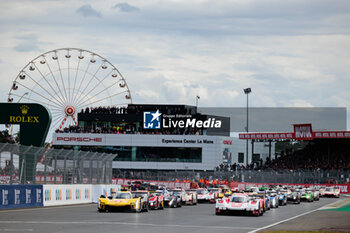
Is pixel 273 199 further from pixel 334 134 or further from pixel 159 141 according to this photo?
pixel 159 141

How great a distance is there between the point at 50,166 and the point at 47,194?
4.72 feet

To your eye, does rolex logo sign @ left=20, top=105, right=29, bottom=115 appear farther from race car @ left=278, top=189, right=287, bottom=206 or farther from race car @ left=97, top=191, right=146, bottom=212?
race car @ left=278, top=189, right=287, bottom=206

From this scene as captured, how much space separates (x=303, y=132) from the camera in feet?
272

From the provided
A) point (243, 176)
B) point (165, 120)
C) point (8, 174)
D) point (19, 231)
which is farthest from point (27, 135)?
point (165, 120)

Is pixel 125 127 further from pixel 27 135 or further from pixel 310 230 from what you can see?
pixel 310 230

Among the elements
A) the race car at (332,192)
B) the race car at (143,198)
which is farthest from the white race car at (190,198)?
the race car at (332,192)

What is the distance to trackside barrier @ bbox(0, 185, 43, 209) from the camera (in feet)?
97.8

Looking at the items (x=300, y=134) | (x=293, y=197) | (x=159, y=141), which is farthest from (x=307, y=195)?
(x=159, y=141)

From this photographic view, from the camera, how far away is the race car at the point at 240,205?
29.2 meters

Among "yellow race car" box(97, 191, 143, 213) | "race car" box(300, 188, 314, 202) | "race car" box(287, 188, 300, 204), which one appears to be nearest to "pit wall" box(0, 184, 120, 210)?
"yellow race car" box(97, 191, 143, 213)

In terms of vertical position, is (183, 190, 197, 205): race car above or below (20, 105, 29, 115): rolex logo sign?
below

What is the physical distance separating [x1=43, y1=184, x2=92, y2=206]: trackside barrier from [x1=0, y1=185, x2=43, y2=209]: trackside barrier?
786 mm

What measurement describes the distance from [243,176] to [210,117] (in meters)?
32.0

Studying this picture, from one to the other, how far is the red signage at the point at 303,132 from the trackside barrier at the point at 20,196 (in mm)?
53433
